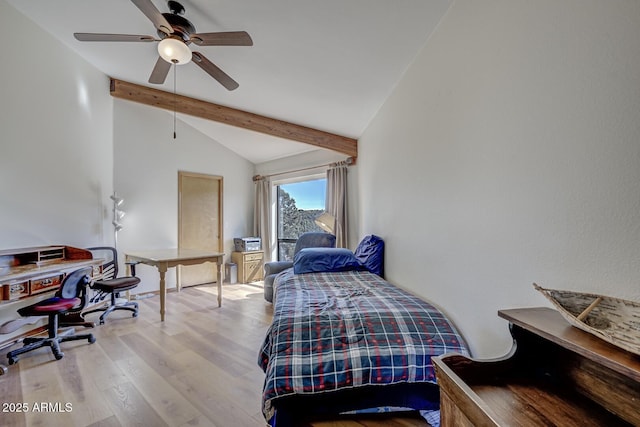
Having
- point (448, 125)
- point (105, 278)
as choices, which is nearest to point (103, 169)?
point (105, 278)

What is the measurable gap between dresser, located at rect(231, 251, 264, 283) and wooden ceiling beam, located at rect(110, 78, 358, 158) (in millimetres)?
2545

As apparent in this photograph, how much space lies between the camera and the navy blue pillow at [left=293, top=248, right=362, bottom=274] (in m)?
3.04

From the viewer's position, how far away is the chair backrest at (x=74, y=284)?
238cm

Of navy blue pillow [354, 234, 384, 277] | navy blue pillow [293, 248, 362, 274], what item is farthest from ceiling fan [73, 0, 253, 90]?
navy blue pillow [354, 234, 384, 277]

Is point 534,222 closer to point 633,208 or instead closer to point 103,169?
point 633,208

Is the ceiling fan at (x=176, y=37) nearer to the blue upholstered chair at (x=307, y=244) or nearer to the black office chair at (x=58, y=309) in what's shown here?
the black office chair at (x=58, y=309)

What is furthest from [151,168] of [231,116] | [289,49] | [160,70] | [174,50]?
[289,49]

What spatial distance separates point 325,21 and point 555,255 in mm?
1952

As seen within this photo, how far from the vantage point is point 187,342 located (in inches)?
104

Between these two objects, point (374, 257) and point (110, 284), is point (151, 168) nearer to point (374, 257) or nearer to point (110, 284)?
point (110, 284)

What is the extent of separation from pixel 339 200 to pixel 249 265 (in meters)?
2.35

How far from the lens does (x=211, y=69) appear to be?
2.40 m

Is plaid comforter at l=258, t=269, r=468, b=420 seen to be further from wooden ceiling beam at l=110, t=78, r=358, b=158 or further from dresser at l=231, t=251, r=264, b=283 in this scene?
dresser at l=231, t=251, r=264, b=283

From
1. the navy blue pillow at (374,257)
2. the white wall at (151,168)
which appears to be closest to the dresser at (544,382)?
the navy blue pillow at (374,257)
